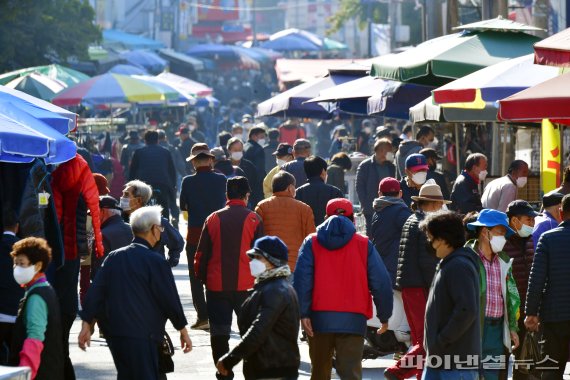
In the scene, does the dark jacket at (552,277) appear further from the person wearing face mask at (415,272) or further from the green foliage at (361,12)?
the green foliage at (361,12)

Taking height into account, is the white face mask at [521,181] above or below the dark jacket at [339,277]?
above

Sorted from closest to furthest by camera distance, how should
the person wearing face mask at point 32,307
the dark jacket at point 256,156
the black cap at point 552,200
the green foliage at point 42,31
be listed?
the person wearing face mask at point 32,307, the black cap at point 552,200, the dark jacket at point 256,156, the green foliage at point 42,31

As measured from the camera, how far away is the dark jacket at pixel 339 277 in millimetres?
10156

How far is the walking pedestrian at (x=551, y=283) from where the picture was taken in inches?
407

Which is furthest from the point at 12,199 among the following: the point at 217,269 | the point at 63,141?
the point at 217,269

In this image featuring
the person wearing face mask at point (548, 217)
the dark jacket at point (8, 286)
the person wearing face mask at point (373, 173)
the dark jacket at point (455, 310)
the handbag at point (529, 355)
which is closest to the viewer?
the dark jacket at point (455, 310)

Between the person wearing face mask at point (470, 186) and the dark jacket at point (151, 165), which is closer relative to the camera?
the person wearing face mask at point (470, 186)

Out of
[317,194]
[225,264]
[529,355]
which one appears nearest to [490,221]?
[529,355]

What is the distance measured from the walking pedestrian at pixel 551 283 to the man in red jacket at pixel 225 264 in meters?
2.74

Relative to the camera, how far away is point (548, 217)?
11.9 metres

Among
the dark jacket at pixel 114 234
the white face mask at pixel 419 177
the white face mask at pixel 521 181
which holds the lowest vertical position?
the dark jacket at pixel 114 234

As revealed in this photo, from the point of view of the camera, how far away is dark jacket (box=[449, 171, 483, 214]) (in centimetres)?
1564

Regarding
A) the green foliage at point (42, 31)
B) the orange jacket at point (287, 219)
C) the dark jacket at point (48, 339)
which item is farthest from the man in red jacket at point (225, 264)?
the green foliage at point (42, 31)

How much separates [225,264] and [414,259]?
65.9 inches
